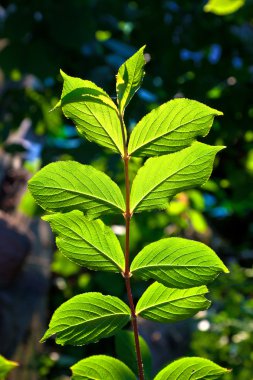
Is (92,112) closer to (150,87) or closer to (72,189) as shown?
(72,189)

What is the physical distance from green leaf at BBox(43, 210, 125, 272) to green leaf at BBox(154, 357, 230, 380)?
7 cm

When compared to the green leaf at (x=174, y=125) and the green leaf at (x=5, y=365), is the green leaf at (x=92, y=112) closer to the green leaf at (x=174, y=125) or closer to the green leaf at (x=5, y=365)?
the green leaf at (x=174, y=125)

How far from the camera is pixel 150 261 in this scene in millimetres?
342

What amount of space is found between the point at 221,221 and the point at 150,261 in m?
4.72

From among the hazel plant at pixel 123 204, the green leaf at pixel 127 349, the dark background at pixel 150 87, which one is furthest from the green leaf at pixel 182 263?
the dark background at pixel 150 87

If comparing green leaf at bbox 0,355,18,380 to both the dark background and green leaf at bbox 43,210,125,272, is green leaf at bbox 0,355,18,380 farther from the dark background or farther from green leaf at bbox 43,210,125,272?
the dark background

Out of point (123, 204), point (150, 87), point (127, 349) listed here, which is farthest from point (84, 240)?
point (150, 87)

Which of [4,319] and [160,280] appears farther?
[4,319]

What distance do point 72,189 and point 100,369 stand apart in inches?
4.1

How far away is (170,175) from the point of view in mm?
327

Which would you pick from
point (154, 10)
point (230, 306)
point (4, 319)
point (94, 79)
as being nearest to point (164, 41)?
point (154, 10)

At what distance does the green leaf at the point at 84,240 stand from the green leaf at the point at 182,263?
2cm

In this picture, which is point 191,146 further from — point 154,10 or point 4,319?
point 4,319

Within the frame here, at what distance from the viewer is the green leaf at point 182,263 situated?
32 cm
